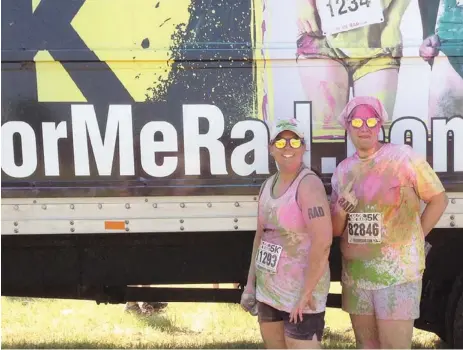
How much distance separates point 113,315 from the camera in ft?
15.5

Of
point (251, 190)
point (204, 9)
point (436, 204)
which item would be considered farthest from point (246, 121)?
point (436, 204)

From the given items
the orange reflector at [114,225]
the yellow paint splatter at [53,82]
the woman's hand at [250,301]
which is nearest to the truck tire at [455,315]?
the woman's hand at [250,301]

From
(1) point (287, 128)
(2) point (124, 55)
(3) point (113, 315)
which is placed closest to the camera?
(1) point (287, 128)

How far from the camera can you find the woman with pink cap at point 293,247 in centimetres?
219

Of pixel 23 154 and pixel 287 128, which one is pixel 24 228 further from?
pixel 287 128

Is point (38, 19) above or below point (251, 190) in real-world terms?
above

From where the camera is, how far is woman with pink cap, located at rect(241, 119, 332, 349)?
2.19m

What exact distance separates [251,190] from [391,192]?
28.9 inches

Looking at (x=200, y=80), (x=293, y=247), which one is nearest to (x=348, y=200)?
(x=293, y=247)

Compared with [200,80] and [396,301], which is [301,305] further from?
[200,80]

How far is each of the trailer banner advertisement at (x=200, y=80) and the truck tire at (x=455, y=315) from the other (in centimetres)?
73

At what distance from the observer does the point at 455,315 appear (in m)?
3.03

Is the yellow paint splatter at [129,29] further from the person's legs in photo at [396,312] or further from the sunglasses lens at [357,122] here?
the person's legs in photo at [396,312]

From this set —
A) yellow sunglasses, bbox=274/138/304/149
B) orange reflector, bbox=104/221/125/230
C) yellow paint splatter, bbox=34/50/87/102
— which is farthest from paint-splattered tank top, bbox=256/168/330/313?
yellow paint splatter, bbox=34/50/87/102
